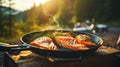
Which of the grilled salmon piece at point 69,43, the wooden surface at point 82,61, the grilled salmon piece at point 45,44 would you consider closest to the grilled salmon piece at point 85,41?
the grilled salmon piece at point 69,43

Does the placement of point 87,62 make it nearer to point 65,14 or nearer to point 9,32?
point 9,32

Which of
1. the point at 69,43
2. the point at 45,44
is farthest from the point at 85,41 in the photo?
the point at 45,44

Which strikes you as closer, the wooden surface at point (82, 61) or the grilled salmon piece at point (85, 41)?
the wooden surface at point (82, 61)

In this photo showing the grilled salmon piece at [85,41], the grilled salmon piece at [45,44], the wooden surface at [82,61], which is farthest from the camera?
the grilled salmon piece at [85,41]

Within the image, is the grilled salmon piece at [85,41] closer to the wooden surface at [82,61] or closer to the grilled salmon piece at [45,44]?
the wooden surface at [82,61]

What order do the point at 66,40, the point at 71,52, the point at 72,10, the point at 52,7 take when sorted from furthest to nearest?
1. the point at 52,7
2. the point at 72,10
3. the point at 66,40
4. the point at 71,52

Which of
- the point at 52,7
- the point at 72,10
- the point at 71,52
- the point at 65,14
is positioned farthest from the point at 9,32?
the point at 52,7

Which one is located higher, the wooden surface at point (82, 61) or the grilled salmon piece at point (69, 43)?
the grilled salmon piece at point (69, 43)

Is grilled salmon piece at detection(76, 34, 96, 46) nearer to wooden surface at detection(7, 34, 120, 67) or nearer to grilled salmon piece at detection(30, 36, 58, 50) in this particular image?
wooden surface at detection(7, 34, 120, 67)

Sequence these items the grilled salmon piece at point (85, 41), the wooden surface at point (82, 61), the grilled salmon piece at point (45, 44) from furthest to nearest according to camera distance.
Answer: the grilled salmon piece at point (85, 41) → the grilled salmon piece at point (45, 44) → the wooden surface at point (82, 61)
